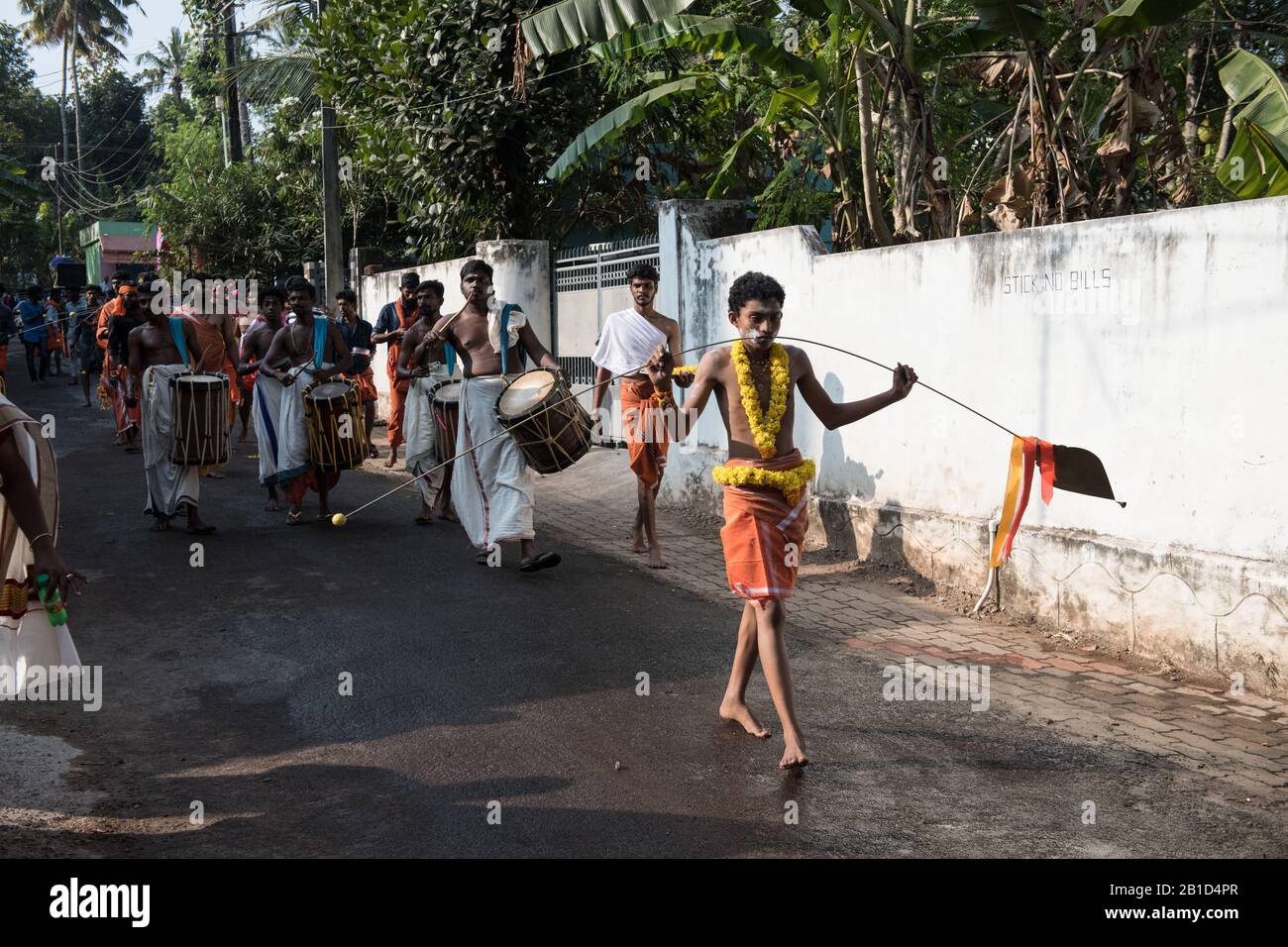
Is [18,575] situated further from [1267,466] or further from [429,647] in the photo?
[1267,466]

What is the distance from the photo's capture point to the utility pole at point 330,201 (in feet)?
62.7

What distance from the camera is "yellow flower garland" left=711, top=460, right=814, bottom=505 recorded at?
5.55 meters

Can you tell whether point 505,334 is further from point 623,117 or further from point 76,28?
point 76,28

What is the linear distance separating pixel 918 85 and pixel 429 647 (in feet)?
19.0

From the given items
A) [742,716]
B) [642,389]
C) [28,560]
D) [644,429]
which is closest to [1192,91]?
[642,389]

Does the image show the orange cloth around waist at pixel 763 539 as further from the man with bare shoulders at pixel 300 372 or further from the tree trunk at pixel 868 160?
the man with bare shoulders at pixel 300 372

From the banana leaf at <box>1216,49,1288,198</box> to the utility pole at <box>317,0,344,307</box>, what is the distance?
1393 centimetres

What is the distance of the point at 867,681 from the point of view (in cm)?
653

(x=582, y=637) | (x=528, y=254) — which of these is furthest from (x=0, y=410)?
(x=528, y=254)

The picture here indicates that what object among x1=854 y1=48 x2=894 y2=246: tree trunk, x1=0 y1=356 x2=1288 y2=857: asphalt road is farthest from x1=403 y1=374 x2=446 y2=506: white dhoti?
x1=854 y1=48 x2=894 y2=246: tree trunk

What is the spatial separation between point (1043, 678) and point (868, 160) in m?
5.22

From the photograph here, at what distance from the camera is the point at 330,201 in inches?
775

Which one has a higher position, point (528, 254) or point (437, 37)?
point (437, 37)

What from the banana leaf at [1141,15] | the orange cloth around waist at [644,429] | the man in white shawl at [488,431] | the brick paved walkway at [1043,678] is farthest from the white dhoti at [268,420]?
the banana leaf at [1141,15]
